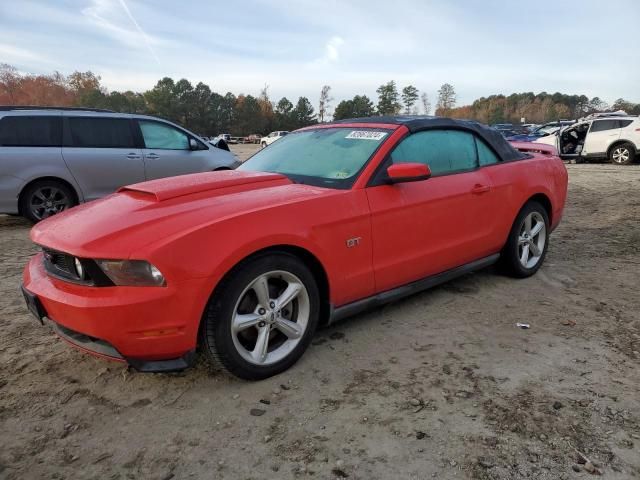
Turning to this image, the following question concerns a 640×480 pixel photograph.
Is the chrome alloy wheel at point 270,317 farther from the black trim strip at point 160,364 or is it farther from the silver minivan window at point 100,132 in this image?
the silver minivan window at point 100,132

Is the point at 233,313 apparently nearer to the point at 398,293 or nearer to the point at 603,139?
the point at 398,293

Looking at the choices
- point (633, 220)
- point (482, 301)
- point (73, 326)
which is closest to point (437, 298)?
point (482, 301)

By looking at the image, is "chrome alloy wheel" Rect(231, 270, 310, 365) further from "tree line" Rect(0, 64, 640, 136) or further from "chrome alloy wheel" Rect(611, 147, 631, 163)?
"tree line" Rect(0, 64, 640, 136)

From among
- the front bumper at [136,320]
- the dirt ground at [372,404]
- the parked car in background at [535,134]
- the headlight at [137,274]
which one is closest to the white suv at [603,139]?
the parked car in background at [535,134]

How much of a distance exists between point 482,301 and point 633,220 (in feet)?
14.9

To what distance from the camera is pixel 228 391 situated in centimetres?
265

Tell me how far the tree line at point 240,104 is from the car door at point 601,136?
234ft

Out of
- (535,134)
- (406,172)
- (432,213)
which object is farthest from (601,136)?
(406,172)

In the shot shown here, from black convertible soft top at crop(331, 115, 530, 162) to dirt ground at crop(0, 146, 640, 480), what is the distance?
4.47 feet

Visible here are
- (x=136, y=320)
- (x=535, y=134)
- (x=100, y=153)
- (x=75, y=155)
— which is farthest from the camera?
(x=535, y=134)

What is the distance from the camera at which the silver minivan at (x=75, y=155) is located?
6.78 m

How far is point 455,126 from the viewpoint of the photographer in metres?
4.00

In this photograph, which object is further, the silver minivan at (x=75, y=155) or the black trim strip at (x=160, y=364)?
the silver minivan at (x=75, y=155)

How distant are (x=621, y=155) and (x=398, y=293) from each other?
16.0m
